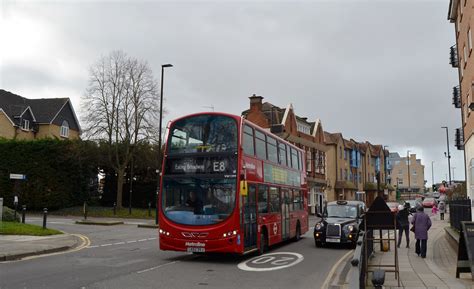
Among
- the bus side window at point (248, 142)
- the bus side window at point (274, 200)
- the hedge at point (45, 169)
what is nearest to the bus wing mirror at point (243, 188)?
the bus side window at point (248, 142)

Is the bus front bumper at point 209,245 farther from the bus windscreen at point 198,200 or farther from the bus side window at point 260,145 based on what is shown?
the bus side window at point 260,145

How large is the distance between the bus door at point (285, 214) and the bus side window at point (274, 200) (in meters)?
0.69

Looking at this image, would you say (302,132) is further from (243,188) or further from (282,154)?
(243,188)

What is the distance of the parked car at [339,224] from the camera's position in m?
17.5

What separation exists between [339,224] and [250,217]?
4.81 metres

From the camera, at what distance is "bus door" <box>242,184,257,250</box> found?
45.2 ft

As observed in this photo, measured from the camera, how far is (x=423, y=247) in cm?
1499

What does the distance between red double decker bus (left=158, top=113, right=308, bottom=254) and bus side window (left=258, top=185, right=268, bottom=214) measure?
32 millimetres

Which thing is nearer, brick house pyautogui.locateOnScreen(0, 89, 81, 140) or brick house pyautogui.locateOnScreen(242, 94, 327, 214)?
brick house pyautogui.locateOnScreen(0, 89, 81, 140)

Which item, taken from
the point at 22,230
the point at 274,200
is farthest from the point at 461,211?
the point at 22,230

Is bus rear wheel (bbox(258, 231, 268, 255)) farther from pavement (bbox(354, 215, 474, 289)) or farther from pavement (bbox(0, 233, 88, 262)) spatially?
pavement (bbox(0, 233, 88, 262))

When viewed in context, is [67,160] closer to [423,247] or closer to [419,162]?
[423,247]

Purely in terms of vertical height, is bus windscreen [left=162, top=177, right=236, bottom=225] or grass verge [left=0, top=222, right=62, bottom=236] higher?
bus windscreen [left=162, top=177, right=236, bottom=225]

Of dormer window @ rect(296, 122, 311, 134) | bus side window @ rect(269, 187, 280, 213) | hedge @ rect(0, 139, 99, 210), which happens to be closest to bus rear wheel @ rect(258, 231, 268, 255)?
bus side window @ rect(269, 187, 280, 213)
